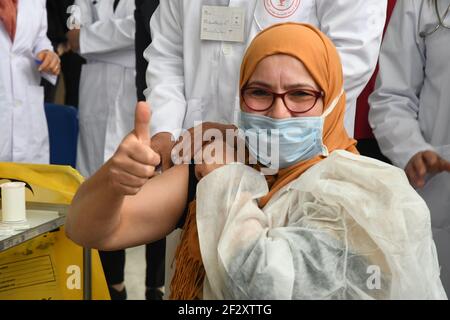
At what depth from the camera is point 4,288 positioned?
1807mm

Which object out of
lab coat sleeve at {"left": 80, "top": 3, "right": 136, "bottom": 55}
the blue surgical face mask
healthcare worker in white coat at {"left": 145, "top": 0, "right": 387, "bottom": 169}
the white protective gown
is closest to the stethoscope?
healthcare worker in white coat at {"left": 145, "top": 0, "right": 387, "bottom": 169}

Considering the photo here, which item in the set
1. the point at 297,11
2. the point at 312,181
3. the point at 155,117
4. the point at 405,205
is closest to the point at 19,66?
the point at 155,117

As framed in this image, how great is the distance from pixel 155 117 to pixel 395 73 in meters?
0.85

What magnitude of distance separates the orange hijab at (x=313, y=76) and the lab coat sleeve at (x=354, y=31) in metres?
0.28

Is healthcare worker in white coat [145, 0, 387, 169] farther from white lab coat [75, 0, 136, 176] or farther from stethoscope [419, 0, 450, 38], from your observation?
white lab coat [75, 0, 136, 176]

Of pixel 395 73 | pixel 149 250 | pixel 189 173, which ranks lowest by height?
pixel 149 250

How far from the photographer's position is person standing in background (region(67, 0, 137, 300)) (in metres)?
2.95

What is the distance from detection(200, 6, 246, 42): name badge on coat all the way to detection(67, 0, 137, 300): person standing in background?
107cm

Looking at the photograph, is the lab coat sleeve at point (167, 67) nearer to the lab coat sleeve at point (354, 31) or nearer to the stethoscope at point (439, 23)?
the lab coat sleeve at point (354, 31)

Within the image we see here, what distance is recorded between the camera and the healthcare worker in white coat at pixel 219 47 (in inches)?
68.7

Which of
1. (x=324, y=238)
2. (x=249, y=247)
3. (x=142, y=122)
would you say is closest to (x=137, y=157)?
(x=142, y=122)

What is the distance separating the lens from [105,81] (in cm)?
306

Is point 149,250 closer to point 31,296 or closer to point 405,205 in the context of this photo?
point 31,296

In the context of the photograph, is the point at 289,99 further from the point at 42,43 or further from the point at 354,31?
the point at 42,43
